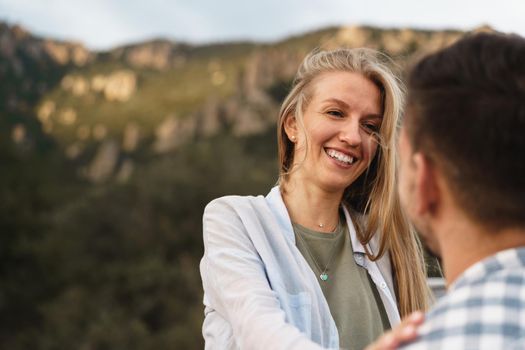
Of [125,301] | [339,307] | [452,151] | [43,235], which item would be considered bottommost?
[125,301]

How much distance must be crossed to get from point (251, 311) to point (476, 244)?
0.78 m

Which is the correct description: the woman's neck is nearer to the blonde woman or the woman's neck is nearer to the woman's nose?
the blonde woman

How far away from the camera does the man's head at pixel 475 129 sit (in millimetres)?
1027

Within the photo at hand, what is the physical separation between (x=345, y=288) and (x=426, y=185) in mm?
1125

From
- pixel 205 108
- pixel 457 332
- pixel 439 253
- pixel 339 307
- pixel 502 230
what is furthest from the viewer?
pixel 205 108

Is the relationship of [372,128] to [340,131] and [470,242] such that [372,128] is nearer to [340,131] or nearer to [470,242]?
[340,131]

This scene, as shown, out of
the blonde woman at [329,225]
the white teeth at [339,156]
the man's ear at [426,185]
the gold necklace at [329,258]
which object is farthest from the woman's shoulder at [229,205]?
the man's ear at [426,185]

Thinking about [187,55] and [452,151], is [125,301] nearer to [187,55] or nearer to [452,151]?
[452,151]

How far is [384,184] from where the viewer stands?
2.43 m

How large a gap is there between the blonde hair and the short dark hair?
47.9 inches

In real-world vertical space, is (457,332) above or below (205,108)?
above

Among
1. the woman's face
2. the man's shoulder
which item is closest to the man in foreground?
the man's shoulder

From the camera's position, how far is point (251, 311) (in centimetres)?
172

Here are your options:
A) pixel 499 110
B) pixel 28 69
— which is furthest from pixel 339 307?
pixel 28 69
